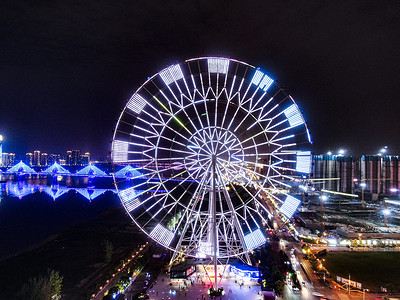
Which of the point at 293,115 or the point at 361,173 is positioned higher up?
the point at 293,115

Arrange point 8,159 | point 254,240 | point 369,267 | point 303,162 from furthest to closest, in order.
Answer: point 8,159, point 369,267, point 303,162, point 254,240

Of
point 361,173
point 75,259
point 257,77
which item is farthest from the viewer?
point 361,173

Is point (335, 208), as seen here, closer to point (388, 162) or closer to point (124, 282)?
point (388, 162)

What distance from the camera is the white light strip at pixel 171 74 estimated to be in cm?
1470

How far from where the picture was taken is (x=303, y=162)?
15.4 metres

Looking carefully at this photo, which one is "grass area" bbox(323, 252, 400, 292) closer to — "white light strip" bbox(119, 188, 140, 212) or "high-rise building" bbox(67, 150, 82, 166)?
"white light strip" bbox(119, 188, 140, 212)

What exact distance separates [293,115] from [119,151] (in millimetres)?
9096

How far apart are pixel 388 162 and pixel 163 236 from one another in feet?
189

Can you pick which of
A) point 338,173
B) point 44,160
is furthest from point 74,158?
point 338,173

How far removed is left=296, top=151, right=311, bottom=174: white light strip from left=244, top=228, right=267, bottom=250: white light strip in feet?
12.7

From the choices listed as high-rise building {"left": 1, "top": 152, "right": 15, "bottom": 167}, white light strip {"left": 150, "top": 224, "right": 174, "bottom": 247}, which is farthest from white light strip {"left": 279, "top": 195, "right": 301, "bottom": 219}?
high-rise building {"left": 1, "top": 152, "right": 15, "bottom": 167}

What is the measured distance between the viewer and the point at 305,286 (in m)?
16.9

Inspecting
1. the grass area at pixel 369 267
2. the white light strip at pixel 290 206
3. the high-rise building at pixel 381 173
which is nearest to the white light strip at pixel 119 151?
the white light strip at pixel 290 206

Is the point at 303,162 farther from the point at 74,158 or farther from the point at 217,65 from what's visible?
the point at 74,158
